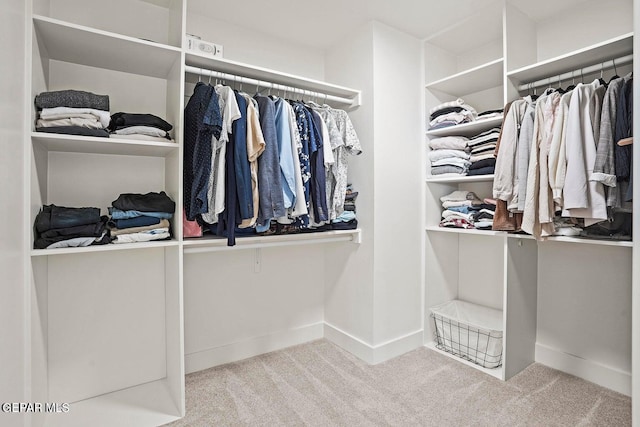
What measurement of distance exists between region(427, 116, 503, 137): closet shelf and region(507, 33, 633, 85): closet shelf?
0.86 feet

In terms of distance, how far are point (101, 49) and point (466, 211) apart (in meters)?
2.35

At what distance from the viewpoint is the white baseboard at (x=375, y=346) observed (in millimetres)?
2287

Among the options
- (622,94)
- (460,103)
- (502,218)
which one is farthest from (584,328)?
(460,103)

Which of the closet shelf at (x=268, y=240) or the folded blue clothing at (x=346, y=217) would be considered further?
the folded blue clothing at (x=346, y=217)

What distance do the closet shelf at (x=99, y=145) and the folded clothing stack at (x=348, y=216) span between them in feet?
3.62

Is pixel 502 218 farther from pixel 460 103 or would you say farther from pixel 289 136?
pixel 289 136

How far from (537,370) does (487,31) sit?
2303mm

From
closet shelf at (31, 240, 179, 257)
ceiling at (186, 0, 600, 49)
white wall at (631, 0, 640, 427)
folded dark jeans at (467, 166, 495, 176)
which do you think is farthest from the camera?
folded dark jeans at (467, 166, 495, 176)

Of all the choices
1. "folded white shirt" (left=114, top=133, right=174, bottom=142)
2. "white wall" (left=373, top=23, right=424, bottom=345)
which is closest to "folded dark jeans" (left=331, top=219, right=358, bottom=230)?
"white wall" (left=373, top=23, right=424, bottom=345)

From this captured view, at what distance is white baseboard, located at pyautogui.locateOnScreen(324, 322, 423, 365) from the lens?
229 cm

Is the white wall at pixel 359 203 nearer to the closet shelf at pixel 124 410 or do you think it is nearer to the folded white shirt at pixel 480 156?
the folded white shirt at pixel 480 156

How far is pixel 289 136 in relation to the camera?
1945 mm

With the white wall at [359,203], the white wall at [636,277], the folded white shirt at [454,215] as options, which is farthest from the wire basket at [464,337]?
the white wall at [636,277]

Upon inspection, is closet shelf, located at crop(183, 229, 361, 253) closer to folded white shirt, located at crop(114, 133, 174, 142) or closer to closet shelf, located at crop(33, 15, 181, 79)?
folded white shirt, located at crop(114, 133, 174, 142)
